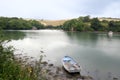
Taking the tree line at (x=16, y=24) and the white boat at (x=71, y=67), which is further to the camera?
the tree line at (x=16, y=24)

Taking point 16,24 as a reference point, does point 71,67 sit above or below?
below

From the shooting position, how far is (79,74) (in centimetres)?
3075

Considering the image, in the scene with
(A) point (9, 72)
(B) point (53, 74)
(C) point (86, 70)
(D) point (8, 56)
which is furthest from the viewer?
(C) point (86, 70)

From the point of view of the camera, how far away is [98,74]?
1246 inches

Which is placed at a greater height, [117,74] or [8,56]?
[8,56]

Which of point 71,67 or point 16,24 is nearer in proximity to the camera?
point 71,67

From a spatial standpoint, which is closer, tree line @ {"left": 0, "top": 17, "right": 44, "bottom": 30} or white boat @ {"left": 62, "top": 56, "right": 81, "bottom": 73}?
white boat @ {"left": 62, "top": 56, "right": 81, "bottom": 73}

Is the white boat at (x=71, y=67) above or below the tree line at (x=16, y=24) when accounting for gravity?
below

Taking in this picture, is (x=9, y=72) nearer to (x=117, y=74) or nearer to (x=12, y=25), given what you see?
(x=117, y=74)

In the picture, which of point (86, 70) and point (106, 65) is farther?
point (106, 65)

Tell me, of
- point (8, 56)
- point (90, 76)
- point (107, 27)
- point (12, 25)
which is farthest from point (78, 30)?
point (8, 56)

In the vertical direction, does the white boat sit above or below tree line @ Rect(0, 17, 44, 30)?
below

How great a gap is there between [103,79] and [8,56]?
2016 cm

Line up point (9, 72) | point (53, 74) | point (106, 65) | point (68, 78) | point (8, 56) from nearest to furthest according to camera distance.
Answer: point (9, 72) → point (8, 56) → point (68, 78) → point (53, 74) → point (106, 65)
